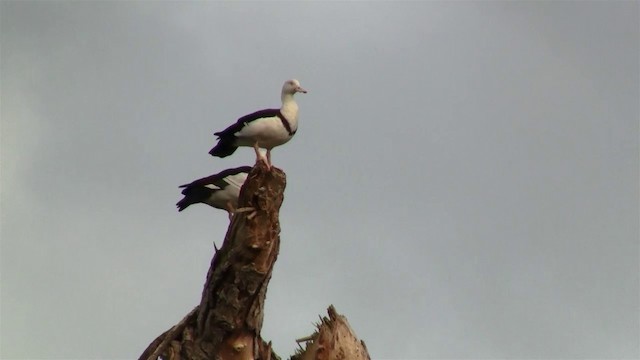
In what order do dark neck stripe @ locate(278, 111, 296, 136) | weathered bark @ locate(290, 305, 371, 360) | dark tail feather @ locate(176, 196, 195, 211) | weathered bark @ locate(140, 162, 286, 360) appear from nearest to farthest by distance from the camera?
weathered bark @ locate(140, 162, 286, 360) < weathered bark @ locate(290, 305, 371, 360) < dark neck stripe @ locate(278, 111, 296, 136) < dark tail feather @ locate(176, 196, 195, 211)

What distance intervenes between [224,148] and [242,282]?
4204 mm

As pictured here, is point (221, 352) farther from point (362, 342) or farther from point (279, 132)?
point (279, 132)

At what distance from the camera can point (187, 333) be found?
13719 mm

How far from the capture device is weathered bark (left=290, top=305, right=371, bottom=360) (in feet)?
48.4

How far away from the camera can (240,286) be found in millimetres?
13195

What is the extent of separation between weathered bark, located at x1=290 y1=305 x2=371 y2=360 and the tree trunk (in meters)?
1.22

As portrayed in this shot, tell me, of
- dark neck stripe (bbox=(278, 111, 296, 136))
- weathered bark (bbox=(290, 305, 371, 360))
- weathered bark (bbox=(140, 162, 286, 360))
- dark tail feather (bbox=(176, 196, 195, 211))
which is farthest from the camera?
dark tail feather (bbox=(176, 196, 195, 211))

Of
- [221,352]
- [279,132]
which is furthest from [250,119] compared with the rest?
[221,352]

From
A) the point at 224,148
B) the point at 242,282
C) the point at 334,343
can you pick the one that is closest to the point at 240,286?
the point at 242,282

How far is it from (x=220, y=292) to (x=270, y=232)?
0.90 m

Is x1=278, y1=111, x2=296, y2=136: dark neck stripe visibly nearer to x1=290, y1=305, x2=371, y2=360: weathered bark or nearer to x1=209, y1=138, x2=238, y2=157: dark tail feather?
x1=209, y1=138, x2=238, y2=157: dark tail feather

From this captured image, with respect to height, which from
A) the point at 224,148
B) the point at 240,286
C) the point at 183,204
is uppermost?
the point at 224,148

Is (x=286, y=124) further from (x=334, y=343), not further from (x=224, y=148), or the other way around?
(x=334, y=343)

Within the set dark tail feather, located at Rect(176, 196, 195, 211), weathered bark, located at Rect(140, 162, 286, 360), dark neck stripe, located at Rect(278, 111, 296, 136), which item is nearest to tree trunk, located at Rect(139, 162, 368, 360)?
weathered bark, located at Rect(140, 162, 286, 360)
